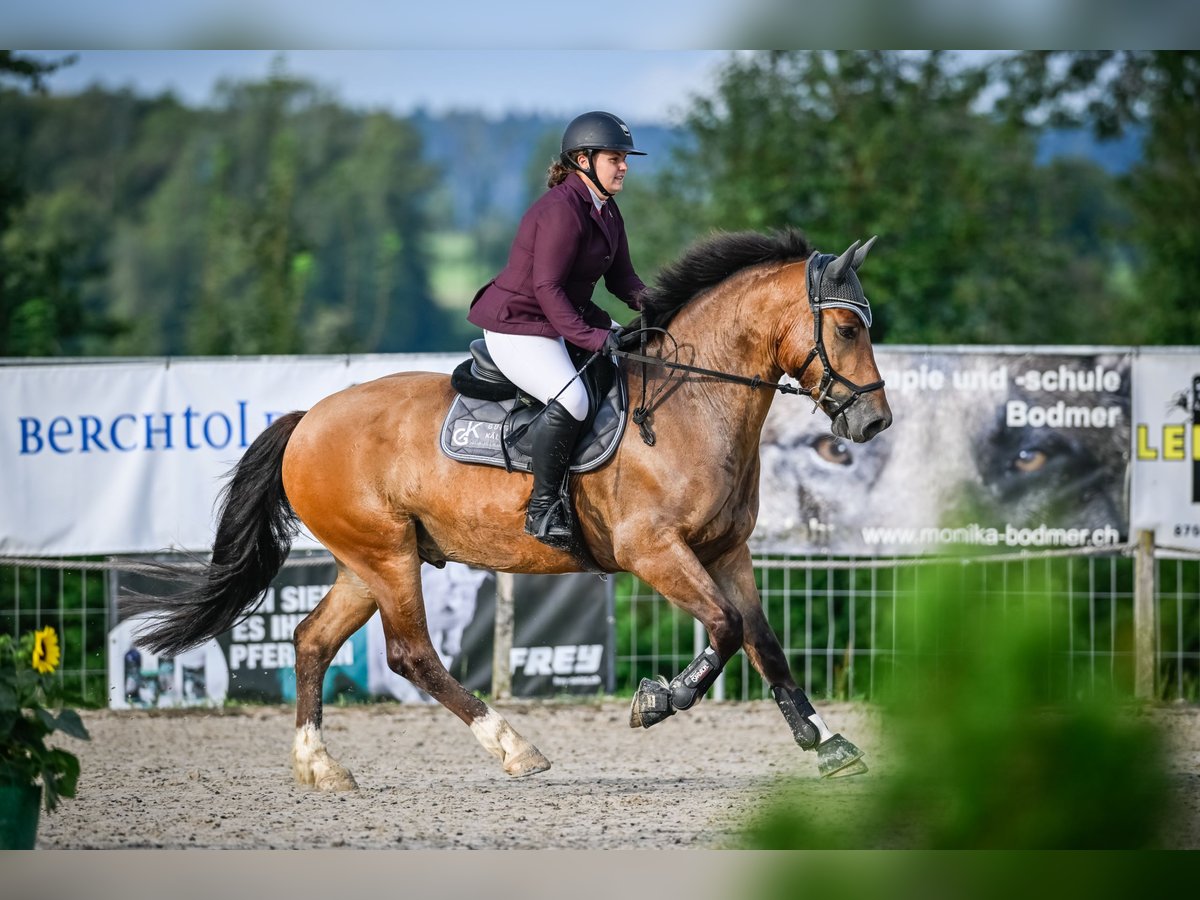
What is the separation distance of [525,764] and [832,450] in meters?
3.80

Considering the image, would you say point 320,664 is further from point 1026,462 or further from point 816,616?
point 1026,462

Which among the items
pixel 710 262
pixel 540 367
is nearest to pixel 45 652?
pixel 540 367

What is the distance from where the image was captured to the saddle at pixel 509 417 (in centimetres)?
625

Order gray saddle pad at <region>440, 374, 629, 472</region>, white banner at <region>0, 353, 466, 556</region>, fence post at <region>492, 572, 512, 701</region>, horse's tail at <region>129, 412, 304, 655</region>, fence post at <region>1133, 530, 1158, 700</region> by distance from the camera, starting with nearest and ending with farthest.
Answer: gray saddle pad at <region>440, 374, 629, 472</region>
horse's tail at <region>129, 412, 304, 655</region>
fence post at <region>1133, 530, 1158, 700</region>
white banner at <region>0, 353, 466, 556</region>
fence post at <region>492, 572, 512, 701</region>

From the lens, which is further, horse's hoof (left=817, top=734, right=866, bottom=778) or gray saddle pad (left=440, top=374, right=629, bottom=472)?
gray saddle pad (left=440, top=374, right=629, bottom=472)

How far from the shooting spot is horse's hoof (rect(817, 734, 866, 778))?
594cm

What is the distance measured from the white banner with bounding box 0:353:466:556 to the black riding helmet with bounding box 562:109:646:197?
3.44m

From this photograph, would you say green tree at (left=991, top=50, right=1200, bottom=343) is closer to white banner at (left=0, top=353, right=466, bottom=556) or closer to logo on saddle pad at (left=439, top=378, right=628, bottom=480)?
white banner at (left=0, top=353, right=466, bottom=556)

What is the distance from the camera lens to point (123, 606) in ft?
23.8

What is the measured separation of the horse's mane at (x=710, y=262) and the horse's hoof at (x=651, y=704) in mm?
1618

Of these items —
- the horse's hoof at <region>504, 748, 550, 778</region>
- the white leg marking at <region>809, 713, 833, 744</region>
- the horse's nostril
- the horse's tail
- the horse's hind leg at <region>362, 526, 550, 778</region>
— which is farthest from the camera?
the horse's tail

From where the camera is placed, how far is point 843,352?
6000 mm

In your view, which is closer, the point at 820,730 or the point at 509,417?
the point at 820,730

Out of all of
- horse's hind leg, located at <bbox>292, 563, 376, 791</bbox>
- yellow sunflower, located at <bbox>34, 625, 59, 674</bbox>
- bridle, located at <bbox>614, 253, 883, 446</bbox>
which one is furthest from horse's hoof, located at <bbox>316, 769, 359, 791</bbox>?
bridle, located at <bbox>614, 253, 883, 446</bbox>
